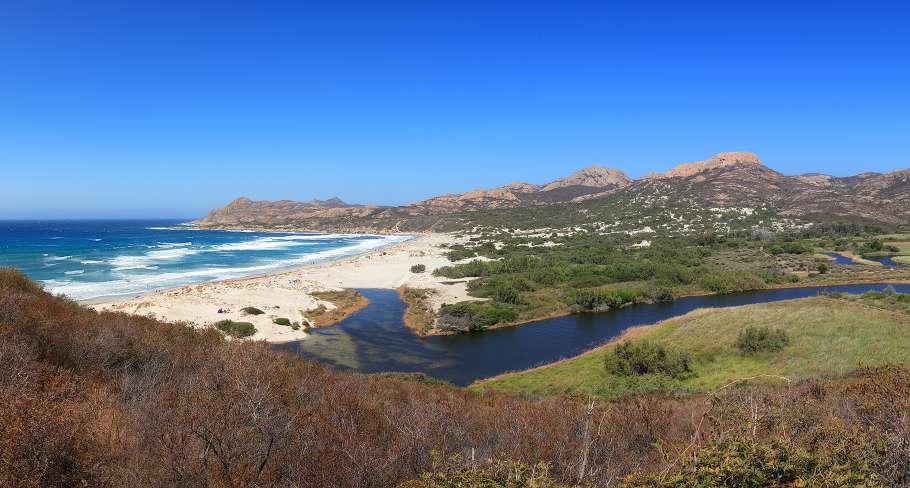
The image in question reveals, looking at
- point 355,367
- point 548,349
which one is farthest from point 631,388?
point 355,367

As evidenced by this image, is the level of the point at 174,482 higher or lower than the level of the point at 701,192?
lower

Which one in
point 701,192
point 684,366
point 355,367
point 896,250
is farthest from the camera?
point 701,192

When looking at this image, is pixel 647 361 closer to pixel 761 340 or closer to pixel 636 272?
pixel 761 340

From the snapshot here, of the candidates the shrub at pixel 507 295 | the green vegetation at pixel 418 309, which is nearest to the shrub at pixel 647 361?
the green vegetation at pixel 418 309

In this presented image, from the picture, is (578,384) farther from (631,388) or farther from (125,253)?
(125,253)

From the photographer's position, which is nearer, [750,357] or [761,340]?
[750,357]

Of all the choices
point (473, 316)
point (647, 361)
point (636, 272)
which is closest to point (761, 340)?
point (647, 361)

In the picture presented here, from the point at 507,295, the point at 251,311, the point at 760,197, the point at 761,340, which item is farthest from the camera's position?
the point at 760,197
